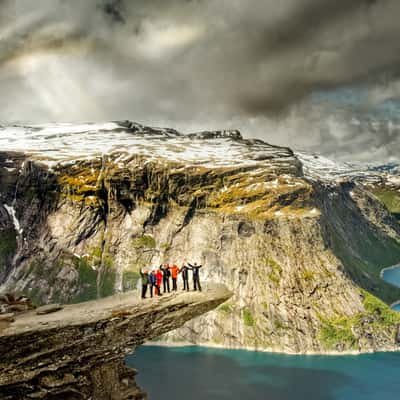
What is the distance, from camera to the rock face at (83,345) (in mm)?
31719

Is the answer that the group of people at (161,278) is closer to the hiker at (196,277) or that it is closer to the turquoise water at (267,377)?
the hiker at (196,277)

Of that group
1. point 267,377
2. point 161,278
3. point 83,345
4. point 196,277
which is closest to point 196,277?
point 196,277

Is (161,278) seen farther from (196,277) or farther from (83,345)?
(83,345)

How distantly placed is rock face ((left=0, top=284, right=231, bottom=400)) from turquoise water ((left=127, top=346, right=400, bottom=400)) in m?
124

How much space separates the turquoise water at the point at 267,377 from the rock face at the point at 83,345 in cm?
12442

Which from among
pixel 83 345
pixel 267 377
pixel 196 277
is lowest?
pixel 267 377

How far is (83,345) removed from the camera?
34094mm

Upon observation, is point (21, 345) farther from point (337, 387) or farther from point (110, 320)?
point (337, 387)

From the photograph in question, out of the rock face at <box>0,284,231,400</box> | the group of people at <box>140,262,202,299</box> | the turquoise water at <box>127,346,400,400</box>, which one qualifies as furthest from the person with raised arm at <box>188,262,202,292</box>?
the turquoise water at <box>127,346,400,400</box>

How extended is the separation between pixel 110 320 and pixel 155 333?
502cm

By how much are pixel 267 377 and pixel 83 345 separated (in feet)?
504

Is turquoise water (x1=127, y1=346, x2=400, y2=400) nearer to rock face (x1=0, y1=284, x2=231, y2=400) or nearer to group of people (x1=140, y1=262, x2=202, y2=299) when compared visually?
group of people (x1=140, y1=262, x2=202, y2=299)

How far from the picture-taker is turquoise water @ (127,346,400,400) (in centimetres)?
15638

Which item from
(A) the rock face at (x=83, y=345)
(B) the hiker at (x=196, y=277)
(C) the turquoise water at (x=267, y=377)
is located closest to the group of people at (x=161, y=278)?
(B) the hiker at (x=196, y=277)
